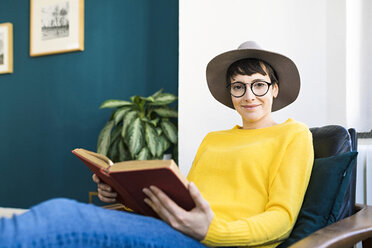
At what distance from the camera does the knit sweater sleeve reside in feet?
3.04

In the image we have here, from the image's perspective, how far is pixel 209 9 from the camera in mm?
2188

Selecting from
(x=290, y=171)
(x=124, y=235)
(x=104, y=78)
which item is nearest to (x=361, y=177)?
(x=290, y=171)

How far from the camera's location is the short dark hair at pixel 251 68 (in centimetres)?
133

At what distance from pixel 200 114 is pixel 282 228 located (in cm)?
124

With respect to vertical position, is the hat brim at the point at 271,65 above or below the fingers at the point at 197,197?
above

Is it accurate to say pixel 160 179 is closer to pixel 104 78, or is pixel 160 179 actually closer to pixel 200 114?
pixel 200 114

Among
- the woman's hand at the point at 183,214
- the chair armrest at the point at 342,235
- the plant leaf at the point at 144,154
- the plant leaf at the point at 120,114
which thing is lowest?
the chair armrest at the point at 342,235

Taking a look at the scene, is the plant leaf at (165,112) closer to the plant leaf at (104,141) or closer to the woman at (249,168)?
the plant leaf at (104,141)

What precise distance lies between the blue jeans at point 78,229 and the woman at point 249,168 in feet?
0.27

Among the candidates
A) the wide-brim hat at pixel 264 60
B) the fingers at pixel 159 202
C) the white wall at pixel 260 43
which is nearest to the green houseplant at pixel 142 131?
the white wall at pixel 260 43

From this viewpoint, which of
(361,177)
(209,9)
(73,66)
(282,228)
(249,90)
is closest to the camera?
(282,228)

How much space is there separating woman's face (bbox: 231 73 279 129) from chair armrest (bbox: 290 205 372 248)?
47 centimetres

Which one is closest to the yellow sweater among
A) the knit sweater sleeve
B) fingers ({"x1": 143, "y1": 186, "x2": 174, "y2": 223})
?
the knit sweater sleeve

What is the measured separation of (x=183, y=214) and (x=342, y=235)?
17.1 inches
